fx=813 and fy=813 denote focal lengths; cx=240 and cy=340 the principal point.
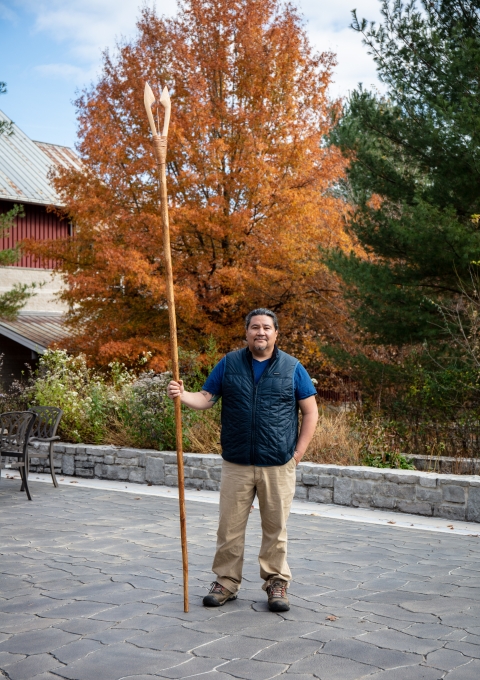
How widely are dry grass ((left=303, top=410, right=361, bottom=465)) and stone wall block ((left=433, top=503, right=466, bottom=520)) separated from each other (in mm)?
1619

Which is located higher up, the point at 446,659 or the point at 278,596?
the point at 278,596

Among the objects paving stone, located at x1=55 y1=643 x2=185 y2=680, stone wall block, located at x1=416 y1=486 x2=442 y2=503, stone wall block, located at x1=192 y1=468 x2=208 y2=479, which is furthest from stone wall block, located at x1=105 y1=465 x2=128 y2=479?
paving stone, located at x1=55 y1=643 x2=185 y2=680

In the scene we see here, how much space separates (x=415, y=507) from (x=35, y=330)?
51.2 feet

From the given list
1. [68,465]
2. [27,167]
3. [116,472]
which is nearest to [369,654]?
[116,472]

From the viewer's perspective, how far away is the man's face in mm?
5805

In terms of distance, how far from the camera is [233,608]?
5.65m

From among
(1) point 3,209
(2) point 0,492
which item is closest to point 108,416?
(2) point 0,492

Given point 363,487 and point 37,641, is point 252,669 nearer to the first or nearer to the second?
point 37,641

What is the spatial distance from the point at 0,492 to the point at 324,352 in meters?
7.04

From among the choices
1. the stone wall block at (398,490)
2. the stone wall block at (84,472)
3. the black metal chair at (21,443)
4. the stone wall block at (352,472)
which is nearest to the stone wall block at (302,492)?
the stone wall block at (352,472)

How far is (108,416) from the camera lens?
14211 millimetres

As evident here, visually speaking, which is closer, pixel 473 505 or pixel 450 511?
pixel 473 505

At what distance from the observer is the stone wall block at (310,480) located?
35.3ft

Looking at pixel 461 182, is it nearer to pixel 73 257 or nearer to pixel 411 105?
pixel 411 105
